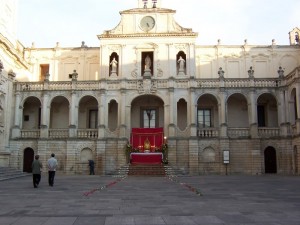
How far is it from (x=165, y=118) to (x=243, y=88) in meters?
8.30

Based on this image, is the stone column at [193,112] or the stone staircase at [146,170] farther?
the stone column at [193,112]

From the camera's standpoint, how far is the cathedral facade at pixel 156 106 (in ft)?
108

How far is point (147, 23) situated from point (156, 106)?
902 centimetres

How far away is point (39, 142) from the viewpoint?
34.1m

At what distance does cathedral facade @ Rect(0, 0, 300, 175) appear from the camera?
3300 centimetres

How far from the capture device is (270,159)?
110ft

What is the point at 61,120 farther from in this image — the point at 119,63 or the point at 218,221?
the point at 218,221

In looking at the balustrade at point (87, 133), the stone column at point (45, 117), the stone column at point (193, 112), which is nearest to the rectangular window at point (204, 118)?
the stone column at point (193, 112)

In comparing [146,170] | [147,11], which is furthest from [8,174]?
[147,11]

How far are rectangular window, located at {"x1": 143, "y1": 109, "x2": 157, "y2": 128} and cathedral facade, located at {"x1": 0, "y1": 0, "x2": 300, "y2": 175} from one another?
11 cm

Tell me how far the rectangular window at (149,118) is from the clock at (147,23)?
8.86 metres

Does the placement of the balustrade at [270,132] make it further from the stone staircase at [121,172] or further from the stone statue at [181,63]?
the stone staircase at [121,172]

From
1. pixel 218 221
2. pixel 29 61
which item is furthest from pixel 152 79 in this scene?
pixel 218 221

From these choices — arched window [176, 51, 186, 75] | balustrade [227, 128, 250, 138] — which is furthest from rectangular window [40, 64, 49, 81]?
balustrade [227, 128, 250, 138]
